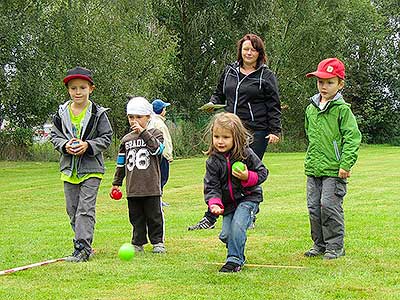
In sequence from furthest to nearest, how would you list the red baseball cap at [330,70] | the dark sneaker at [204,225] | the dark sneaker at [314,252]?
1. the dark sneaker at [204,225]
2. the dark sneaker at [314,252]
3. the red baseball cap at [330,70]

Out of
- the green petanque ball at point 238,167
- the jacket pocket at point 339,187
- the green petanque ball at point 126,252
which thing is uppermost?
the green petanque ball at point 238,167

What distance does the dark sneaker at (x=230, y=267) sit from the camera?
21.8 feet

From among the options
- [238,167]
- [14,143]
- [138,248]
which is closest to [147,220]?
[138,248]

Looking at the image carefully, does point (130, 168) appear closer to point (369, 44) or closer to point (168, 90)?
point (168, 90)

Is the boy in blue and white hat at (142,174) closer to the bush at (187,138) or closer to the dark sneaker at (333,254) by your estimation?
the dark sneaker at (333,254)

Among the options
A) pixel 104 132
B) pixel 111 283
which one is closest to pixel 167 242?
pixel 104 132

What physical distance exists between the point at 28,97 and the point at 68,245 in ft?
56.5

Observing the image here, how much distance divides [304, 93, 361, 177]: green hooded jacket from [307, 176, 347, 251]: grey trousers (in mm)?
107

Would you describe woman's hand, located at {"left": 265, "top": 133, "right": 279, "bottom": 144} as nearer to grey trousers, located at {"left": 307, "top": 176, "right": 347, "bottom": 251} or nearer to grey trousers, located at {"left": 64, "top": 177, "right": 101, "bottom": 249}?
grey trousers, located at {"left": 307, "top": 176, "right": 347, "bottom": 251}

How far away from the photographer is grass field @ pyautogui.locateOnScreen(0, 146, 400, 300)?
5.90 meters

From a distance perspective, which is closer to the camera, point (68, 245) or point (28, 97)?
point (68, 245)

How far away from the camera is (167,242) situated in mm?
8672

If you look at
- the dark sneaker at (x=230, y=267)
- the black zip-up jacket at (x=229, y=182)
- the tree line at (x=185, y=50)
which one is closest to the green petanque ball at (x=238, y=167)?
the black zip-up jacket at (x=229, y=182)

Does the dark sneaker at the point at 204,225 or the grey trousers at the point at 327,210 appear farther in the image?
the dark sneaker at the point at 204,225
